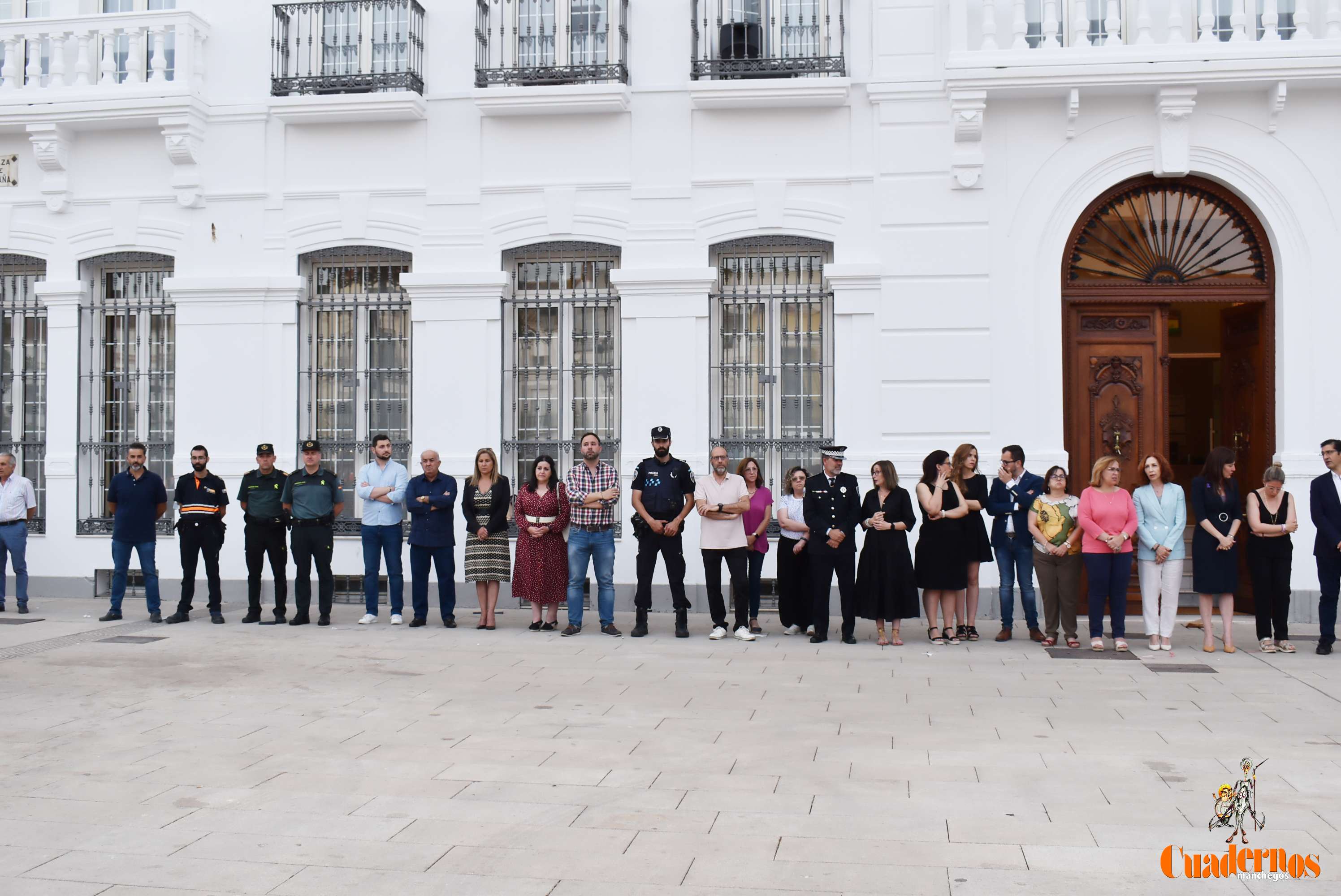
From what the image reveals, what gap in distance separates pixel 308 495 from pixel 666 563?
351cm

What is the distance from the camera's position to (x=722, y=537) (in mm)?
11523

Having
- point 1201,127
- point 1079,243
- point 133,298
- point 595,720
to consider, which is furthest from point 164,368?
point 1201,127

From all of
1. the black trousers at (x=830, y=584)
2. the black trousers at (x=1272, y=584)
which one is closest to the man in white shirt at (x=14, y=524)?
the black trousers at (x=830, y=584)

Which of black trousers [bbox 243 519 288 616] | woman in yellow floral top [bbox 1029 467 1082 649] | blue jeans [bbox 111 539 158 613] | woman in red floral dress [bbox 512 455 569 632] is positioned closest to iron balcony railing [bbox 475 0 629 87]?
woman in red floral dress [bbox 512 455 569 632]

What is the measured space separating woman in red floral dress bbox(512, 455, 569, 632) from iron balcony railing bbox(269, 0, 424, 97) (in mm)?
4567

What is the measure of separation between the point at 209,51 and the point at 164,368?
3432 mm

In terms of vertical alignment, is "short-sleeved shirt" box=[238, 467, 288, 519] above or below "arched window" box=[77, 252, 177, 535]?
below

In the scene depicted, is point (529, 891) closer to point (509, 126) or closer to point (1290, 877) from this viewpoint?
point (1290, 877)

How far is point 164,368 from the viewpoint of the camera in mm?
14281

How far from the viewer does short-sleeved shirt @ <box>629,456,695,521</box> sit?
457 inches

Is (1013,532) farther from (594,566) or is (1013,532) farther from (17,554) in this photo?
(17,554)

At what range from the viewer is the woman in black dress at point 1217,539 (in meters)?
10.7

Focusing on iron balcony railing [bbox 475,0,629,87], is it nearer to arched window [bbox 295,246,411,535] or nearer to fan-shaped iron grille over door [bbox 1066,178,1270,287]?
arched window [bbox 295,246,411,535]

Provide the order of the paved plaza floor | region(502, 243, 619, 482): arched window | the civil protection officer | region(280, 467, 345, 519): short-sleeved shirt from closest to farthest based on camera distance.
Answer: the paved plaza floor < the civil protection officer < region(280, 467, 345, 519): short-sleeved shirt < region(502, 243, 619, 482): arched window
